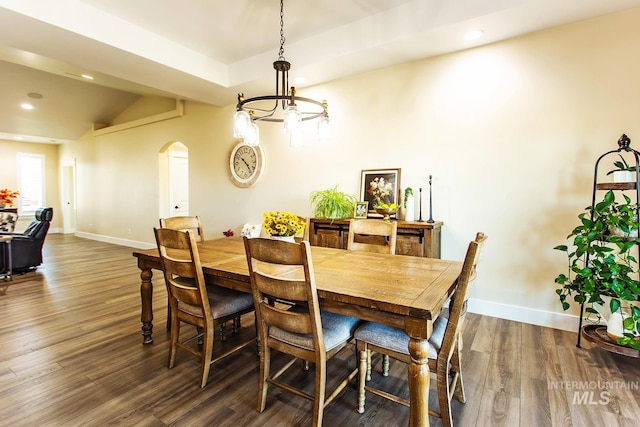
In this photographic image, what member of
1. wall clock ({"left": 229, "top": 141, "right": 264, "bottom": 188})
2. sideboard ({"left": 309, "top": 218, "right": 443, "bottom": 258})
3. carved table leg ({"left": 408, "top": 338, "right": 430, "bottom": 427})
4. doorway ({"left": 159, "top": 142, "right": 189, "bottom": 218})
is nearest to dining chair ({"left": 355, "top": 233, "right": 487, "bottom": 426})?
carved table leg ({"left": 408, "top": 338, "right": 430, "bottom": 427})

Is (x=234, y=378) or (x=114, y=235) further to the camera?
(x=114, y=235)

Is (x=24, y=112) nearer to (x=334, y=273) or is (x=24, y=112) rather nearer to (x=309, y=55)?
(x=309, y=55)

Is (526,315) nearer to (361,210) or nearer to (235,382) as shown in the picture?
(361,210)

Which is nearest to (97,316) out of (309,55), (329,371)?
(329,371)

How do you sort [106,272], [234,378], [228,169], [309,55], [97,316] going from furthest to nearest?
[228,169], [106,272], [309,55], [97,316], [234,378]

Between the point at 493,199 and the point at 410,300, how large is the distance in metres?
2.31

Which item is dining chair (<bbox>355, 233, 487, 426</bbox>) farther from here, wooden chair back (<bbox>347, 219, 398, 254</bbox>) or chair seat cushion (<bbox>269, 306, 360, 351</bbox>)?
wooden chair back (<bbox>347, 219, 398, 254</bbox>)

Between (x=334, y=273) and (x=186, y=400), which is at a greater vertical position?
(x=334, y=273)

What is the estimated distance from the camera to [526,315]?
9.98ft

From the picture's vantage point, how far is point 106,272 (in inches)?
193

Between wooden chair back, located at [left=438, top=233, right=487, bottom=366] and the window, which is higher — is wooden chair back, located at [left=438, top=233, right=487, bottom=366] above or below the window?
below

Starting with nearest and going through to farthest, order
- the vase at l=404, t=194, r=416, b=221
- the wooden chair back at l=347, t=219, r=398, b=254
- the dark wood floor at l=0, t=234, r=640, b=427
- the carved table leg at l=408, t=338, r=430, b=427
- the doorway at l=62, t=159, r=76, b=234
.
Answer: the carved table leg at l=408, t=338, r=430, b=427, the dark wood floor at l=0, t=234, r=640, b=427, the wooden chair back at l=347, t=219, r=398, b=254, the vase at l=404, t=194, r=416, b=221, the doorway at l=62, t=159, r=76, b=234

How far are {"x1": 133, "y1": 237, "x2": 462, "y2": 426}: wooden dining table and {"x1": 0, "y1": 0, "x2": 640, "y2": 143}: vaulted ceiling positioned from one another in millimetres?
2224

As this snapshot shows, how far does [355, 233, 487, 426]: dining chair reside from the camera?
1.46 metres
